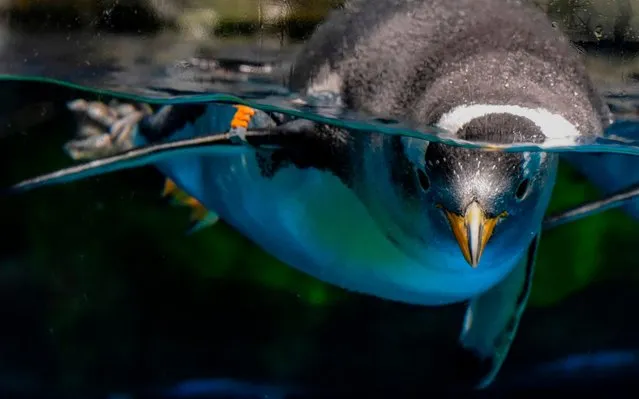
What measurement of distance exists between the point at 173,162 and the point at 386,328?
52.6 inches

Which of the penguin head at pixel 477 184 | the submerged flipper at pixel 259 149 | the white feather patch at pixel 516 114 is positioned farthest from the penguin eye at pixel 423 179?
the submerged flipper at pixel 259 149

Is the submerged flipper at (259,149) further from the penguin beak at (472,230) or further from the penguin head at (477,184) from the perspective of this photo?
the penguin beak at (472,230)

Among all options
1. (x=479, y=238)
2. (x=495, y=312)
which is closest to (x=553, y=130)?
(x=479, y=238)

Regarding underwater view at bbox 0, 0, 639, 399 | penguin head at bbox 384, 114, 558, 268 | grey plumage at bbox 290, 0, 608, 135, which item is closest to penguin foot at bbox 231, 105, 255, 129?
underwater view at bbox 0, 0, 639, 399

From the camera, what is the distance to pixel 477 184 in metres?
1.49

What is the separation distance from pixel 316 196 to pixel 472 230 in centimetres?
65

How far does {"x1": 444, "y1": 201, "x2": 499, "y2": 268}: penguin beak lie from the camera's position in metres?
1.46

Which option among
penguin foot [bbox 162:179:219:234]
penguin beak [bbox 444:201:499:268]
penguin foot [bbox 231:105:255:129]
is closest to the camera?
penguin beak [bbox 444:201:499:268]

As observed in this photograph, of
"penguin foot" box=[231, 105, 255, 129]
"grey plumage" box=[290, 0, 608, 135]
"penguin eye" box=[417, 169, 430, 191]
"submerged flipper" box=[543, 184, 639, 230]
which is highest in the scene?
"grey plumage" box=[290, 0, 608, 135]

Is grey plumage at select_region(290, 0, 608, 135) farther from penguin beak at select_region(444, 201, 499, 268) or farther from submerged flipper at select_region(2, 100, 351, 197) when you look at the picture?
penguin beak at select_region(444, 201, 499, 268)

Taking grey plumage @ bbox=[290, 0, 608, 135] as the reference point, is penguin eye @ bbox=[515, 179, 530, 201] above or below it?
below

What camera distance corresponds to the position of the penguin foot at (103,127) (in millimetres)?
2297

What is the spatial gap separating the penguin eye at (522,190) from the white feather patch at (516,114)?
9 centimetres

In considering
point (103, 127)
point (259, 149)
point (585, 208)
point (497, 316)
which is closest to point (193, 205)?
point (103, 127)
